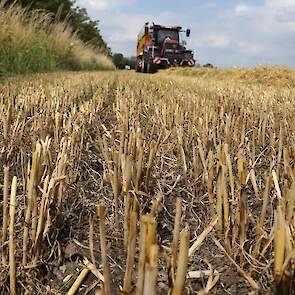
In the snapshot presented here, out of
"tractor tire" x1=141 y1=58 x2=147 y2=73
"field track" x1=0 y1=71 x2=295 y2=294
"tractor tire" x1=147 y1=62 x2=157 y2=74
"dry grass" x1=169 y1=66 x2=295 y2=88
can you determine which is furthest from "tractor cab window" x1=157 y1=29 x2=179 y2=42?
"field track" x1=0 y1=71 x2=295 y2=294

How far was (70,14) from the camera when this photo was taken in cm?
1772

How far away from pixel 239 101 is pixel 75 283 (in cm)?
278

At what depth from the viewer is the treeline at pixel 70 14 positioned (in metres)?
14.0

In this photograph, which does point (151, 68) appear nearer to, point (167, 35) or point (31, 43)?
point (167, 35)

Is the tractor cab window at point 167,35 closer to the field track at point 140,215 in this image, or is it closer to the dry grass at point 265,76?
the dry grass at point 265,76

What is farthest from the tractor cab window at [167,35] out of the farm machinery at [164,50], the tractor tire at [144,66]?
the tractor tire at [144,66]

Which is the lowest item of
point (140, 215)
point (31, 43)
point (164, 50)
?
point (140, 215)

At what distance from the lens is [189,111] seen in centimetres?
281

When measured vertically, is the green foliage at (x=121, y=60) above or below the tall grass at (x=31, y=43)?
above

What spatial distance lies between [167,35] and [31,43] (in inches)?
377

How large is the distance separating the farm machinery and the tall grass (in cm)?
387

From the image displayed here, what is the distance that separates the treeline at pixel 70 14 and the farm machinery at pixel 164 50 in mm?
2557

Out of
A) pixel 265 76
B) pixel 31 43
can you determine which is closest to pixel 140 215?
pixel 265 76

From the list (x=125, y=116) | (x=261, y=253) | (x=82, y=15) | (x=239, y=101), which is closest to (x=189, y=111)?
(x=125, y=116)
